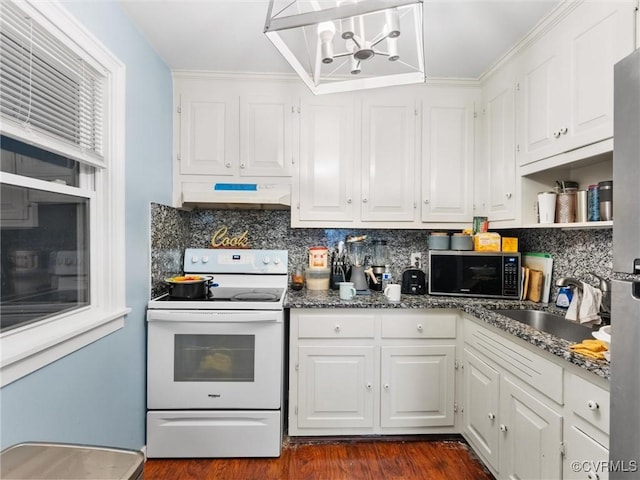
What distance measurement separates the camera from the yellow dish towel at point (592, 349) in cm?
106

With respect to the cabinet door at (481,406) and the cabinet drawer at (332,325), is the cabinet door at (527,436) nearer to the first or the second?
the cabinet door at (481,406)

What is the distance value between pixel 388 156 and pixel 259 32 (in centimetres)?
111

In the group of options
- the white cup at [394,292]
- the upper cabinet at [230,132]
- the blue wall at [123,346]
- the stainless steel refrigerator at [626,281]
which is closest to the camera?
A: the stainless steel refrigerator at [626,281]

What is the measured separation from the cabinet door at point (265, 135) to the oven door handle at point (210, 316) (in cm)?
98

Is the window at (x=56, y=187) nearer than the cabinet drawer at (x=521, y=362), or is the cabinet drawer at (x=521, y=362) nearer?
the window at (x=56, y=187)

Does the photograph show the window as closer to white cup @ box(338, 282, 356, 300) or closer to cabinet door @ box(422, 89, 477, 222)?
white cup @ box(338, 282, 356, 300)

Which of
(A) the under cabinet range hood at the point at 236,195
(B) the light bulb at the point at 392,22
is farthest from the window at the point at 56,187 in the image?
(B) the light bulb at the point at 392,22

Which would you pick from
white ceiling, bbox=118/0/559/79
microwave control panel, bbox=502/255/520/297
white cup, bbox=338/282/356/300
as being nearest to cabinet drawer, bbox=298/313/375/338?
white cup, bbox=338/282/356/300

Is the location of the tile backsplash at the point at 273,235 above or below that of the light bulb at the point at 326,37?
below

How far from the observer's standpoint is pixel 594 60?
1355mm

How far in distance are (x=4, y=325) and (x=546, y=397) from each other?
199 centimetres

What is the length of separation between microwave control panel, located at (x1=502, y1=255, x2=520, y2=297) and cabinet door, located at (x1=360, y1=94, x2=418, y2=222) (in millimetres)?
712

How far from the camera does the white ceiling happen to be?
1566mm

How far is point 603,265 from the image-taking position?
1627mm
